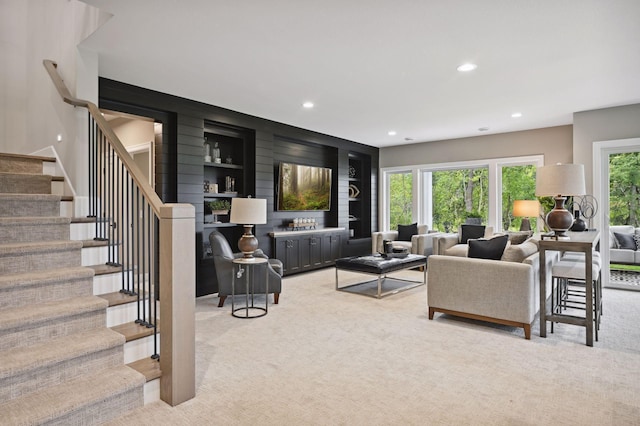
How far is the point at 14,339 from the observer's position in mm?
2129

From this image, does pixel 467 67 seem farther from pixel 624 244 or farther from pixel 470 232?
pixel 470 232

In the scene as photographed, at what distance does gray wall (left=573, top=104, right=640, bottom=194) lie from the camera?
5.34m

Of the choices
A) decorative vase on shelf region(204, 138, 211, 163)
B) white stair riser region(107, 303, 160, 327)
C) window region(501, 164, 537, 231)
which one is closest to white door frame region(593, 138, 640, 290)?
window region(501, 164, 537, 231)

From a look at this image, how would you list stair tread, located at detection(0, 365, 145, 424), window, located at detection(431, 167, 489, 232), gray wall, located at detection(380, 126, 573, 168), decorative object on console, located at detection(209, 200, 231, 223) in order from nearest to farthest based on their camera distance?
stair tread, located at detection(0, 365, 145, 424)
decorative object on console, located at detection(209, 200, 231, 223)
gray wall, located at detection(380, 126, 573, 168)
window, located at detection(431, 167, 489, 232)

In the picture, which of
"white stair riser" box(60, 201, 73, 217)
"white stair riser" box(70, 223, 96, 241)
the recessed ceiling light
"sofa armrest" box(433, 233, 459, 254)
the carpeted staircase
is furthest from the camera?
"sofa armrest" box(433, 233, 459, 254)

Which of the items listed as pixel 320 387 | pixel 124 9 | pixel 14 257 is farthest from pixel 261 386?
pixel 124 9

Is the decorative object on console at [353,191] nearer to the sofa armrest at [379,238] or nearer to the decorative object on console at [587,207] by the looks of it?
the sofa armrest at [379,238]

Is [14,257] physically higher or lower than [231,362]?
higher

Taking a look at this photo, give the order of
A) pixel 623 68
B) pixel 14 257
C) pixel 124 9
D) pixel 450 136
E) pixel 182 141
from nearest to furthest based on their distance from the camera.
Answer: pixel 14 257 → pixel 124 9 → pixel 623 68 → pixel 182 141 → pixel 450 136

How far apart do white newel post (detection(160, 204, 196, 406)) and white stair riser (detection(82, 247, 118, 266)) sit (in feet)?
3.16

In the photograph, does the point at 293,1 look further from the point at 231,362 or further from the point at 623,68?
the point at 623,68

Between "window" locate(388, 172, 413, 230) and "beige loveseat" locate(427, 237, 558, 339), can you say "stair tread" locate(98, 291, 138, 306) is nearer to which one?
"beige loveseat" locate(427, 237, 558, 339)

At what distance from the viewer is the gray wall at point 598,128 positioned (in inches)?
210

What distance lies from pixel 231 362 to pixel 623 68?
4.72m
